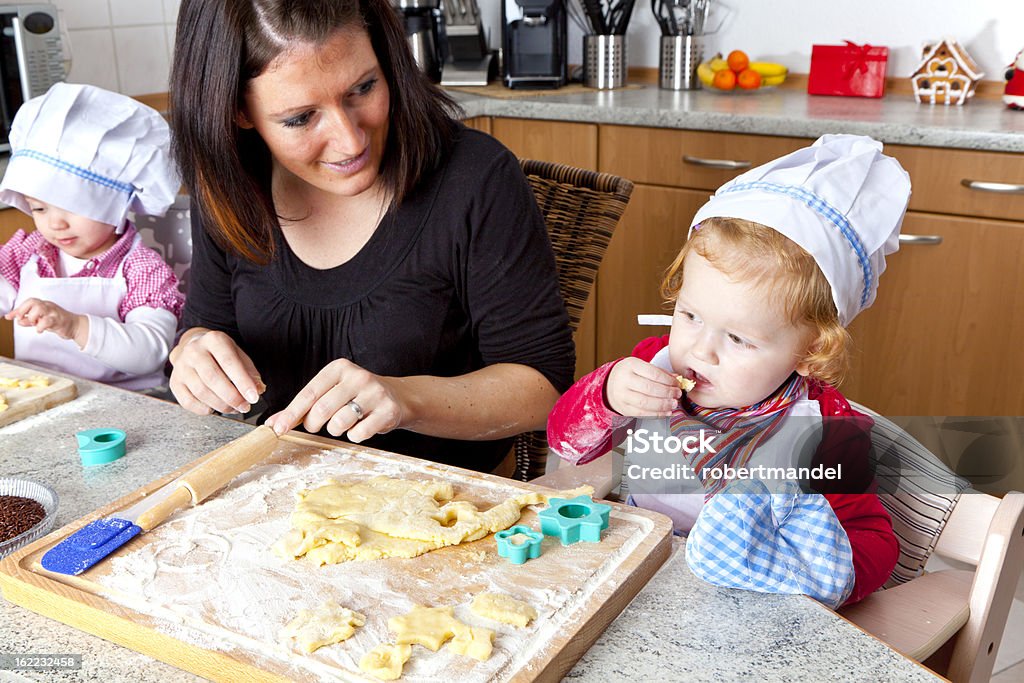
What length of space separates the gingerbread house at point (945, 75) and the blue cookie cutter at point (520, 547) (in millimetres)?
2127

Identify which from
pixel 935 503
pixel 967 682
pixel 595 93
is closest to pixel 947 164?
pixel 595 93

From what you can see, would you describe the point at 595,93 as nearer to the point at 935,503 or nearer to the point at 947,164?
the point at 947,164

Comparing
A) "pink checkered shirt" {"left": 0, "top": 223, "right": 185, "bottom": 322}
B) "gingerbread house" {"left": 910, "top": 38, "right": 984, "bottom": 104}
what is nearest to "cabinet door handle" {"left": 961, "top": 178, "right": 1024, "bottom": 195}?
"gingerbread house" {"left": 910, "top": 38, "right": 984, "bottom": 104}

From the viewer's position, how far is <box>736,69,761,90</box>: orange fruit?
2.74 meters

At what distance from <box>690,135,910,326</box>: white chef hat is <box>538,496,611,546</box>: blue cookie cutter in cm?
35

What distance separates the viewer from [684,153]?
2508 millimetres

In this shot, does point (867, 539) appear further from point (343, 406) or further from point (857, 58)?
point (857, 58)

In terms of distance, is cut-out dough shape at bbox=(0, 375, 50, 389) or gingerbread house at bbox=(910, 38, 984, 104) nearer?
cut-out dough shape at bbox=(0, 375, 50, 389)

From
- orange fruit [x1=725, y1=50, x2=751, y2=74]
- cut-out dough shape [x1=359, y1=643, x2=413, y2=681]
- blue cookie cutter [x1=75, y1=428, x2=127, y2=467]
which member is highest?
orange fruit [x1=725, y1=50, x2=751, y2=74]

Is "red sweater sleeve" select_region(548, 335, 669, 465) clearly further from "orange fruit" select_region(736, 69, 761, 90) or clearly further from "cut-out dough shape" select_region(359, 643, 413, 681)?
"orange fruit" select_region(736, 69, 761, 90)

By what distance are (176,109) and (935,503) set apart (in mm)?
1066

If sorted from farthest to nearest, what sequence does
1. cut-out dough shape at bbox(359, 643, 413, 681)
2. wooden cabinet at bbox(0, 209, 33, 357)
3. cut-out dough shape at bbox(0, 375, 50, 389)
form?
1. wooden cabinet at bbox(0, 209, 33, 357)
2. cut-out dough shape at bbox(0, 375, 50, 389)
3. cut-out dough shape at bbox(359, 643, 413, 681)

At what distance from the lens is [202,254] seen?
1.47 metres

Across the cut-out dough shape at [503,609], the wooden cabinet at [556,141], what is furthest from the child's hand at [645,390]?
the wooden cabinet at [556,141]
